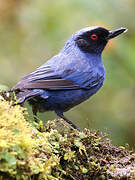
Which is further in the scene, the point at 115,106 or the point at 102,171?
the point at 115,106

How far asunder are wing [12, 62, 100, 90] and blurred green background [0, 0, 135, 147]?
3.13 feet

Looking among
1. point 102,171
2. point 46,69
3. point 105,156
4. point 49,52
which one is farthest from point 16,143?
point 49,52

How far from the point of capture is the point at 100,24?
649 cm

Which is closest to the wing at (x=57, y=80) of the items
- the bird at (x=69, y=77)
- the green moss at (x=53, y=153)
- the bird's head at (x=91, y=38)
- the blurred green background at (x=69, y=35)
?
the bird at (x=69, y=77)

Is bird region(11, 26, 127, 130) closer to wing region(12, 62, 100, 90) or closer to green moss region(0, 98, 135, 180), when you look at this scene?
wing region(12, 62, 100, 90)

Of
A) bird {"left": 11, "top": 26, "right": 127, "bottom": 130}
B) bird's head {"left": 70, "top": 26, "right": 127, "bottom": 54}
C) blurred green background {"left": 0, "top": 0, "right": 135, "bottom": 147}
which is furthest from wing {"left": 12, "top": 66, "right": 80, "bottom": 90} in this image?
blurred green background {"left": 0, "top": 0, "right": 135, "bottom": 147}

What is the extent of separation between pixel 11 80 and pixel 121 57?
2.42 meters

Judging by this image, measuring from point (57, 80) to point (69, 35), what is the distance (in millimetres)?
1538

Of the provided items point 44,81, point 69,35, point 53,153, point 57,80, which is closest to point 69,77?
point 57,80

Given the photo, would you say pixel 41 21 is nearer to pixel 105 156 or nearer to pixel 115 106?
pixel 115 106

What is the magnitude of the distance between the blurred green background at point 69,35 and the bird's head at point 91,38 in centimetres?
26

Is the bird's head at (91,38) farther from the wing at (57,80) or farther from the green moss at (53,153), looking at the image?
the green moss at (53,153)

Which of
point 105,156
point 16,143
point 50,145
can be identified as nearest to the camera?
point 16,143

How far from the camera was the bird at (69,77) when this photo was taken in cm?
489
